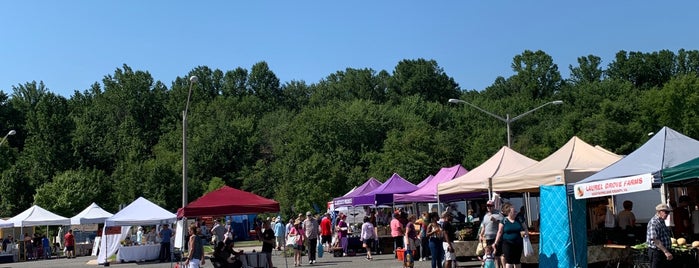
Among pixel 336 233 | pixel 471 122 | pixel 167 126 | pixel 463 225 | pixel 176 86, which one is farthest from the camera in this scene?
pixel 176 86

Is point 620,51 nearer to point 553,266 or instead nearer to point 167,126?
point 167,126

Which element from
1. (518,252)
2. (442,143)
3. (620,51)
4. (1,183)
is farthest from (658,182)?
(620,51)

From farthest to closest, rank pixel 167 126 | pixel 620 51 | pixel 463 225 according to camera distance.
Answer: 1. pixel 167 126
2. pixel 620 51
3. pixel 463 225

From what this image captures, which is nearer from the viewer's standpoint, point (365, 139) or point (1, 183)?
point (1, 183)

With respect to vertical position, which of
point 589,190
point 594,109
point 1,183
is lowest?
point 589,190

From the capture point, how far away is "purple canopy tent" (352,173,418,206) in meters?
35.3

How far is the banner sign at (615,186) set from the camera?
16.6 metres

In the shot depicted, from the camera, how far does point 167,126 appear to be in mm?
101688

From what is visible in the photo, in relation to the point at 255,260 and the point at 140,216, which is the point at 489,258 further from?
the point at 140,216

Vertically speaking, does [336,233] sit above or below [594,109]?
below

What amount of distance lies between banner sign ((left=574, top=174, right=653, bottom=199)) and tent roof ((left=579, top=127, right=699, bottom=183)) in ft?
0.64

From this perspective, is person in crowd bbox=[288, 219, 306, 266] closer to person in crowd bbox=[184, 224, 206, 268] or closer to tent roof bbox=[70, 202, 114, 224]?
person in crowd bbox=[184, 224, 206, 268]

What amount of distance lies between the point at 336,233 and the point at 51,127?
6117 centimetres

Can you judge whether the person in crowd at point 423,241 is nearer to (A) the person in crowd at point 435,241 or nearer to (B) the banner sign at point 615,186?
(A) the person in crowd at point 435,241
